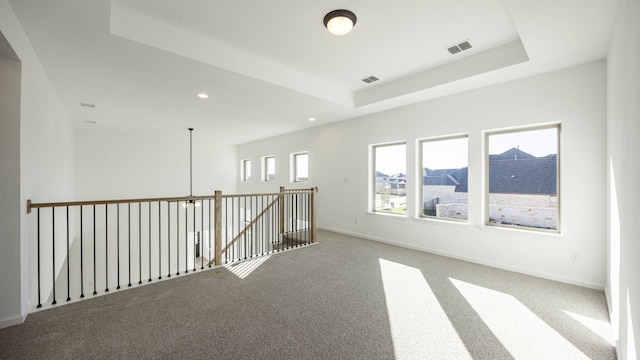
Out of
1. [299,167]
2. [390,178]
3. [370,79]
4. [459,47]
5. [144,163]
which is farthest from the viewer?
[144,163]

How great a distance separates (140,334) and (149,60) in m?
2.80

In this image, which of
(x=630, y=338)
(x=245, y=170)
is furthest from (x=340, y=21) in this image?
(x=245, y=170)

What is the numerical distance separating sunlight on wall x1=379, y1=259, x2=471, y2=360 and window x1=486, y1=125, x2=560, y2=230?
1.71 metres

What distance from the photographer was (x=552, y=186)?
3400mm

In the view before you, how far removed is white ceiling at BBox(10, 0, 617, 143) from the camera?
234 cm

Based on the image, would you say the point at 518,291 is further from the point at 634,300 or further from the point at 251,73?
the point at 251,73

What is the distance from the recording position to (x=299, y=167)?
747 cm

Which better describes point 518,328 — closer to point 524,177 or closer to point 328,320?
point 328,320

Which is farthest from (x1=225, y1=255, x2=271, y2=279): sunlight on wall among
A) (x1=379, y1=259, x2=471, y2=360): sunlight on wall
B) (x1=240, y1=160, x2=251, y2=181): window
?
(x1=240, y1=160, x2=251, y2=181): window

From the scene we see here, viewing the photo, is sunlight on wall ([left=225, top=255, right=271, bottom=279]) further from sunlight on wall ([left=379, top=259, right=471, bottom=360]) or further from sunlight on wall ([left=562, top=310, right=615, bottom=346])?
sunlight on wall ([left=562, top=310, right=615, bottom=346])

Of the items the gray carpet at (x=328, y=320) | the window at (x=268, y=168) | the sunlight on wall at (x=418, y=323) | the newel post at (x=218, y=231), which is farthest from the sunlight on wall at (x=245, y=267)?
the window at (x=268, y=168)

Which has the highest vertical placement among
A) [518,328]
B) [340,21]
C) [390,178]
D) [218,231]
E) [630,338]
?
[340,21]

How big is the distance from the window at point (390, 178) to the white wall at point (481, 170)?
23 centimetres

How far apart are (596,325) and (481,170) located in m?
2.16
